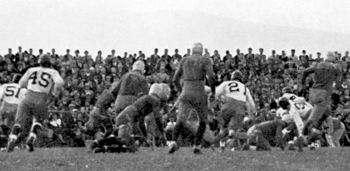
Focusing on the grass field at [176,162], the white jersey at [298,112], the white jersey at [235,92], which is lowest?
the grass field at [176,162]

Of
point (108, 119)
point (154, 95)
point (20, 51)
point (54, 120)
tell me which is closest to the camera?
point (154, 95)

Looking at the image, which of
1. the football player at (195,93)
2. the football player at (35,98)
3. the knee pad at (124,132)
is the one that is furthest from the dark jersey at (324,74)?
the football player at (35,98)

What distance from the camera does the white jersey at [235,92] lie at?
63.3ft

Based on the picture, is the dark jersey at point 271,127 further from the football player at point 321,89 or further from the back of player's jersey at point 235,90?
the football player at point 321,89

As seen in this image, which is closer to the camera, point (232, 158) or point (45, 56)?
point (232, 158)

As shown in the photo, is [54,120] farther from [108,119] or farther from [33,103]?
[33,103]

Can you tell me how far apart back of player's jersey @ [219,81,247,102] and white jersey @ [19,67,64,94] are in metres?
4.24

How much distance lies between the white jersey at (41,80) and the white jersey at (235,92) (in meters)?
4.09

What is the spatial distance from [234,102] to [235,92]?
27 centimetres

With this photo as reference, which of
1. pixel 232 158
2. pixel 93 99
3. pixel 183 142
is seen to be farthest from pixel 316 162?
pixel 93 99

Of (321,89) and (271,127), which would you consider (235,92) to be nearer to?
(271,127)

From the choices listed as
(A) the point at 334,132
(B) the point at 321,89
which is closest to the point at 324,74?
(B) the point at 321,89

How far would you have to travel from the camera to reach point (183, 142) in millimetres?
25312

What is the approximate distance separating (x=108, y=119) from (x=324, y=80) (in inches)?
329
